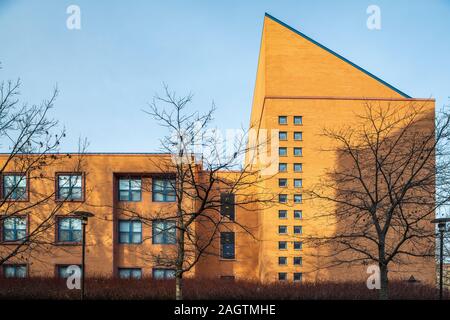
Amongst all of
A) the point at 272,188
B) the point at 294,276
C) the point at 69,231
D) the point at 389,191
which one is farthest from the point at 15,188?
the point at 294,276

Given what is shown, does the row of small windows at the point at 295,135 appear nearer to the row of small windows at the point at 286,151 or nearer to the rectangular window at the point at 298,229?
the row of small windows at the point at 286,151

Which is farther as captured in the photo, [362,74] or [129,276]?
[362,74]

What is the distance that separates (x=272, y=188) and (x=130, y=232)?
41.0 feet

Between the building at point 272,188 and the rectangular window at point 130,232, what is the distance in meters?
0.08

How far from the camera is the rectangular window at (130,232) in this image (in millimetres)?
30844

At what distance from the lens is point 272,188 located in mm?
33656

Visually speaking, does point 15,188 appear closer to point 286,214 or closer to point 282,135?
point 286,214

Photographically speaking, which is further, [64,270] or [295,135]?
[295,135]

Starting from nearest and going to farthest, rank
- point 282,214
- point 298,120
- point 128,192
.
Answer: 1. point 128,192
2. point 282,214
3. point 298,120

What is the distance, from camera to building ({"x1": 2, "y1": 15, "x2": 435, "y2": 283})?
2934cm
